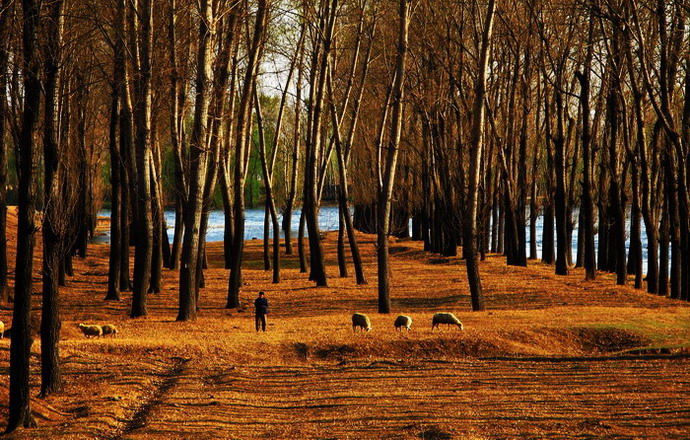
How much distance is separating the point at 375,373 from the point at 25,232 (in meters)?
6.90

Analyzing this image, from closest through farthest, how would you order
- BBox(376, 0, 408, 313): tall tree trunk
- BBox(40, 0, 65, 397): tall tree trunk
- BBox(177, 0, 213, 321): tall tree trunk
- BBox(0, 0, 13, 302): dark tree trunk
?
BBox(40, 0, 65, 397): tall tree trunk
BBox(0, 0, 13, 302): dark tree trunk
BBox(177, 0, 213, 321): tall tree trunk
BBox(376, 0, 408, 313): tall tree trunk

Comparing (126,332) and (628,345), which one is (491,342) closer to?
(628,345)

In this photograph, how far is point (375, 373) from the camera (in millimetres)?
14844

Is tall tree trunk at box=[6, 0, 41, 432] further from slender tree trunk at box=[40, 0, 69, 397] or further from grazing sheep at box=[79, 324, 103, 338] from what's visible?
grazing sheep at box=[79, 324, 103, 338]

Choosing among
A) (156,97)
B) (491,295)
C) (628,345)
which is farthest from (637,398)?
(156,97)

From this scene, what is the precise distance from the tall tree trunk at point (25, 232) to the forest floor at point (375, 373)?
50 cm

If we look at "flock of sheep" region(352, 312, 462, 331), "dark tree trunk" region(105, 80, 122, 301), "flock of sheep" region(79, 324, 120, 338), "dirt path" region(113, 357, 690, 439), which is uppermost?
"dark tree trunk" region(105, 80, 122, 301)

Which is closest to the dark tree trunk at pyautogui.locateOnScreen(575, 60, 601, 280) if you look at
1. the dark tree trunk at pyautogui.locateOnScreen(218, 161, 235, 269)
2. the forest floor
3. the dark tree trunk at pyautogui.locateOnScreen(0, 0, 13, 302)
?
the forest floor

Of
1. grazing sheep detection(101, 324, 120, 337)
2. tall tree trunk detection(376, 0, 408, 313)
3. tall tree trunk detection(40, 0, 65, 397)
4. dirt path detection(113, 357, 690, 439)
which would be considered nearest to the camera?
dirt path detection(113, 357, 690, 439)

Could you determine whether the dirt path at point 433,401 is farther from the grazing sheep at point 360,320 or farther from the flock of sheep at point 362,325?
the grazing sheep at point 360,320

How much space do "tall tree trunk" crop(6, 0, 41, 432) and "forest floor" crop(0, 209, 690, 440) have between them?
1.64ft

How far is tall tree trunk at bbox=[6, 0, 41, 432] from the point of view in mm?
10344

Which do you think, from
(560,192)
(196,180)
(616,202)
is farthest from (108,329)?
(560,192)

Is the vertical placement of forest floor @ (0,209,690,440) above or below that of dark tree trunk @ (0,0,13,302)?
below
